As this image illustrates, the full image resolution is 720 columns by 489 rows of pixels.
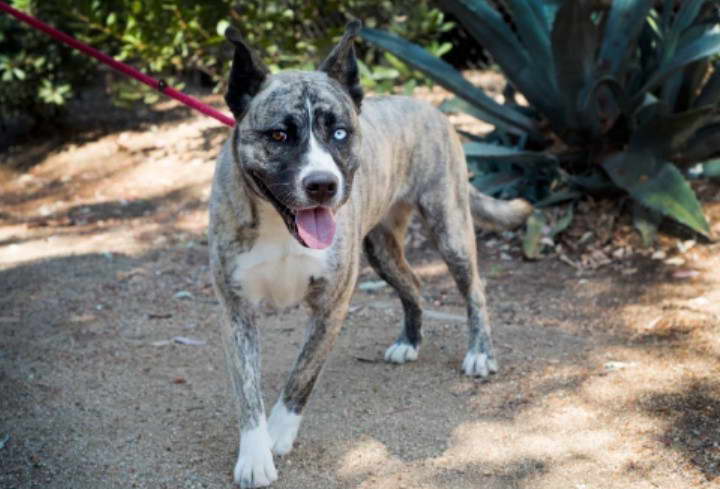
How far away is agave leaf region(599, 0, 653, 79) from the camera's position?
5830 millimetres

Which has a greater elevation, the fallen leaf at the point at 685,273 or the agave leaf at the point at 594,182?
the agave leaf at the point at 594,182

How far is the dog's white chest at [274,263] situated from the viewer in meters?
3.44

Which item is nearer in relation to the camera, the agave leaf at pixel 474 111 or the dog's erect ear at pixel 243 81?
the dog's erect ear at pixel 243 81

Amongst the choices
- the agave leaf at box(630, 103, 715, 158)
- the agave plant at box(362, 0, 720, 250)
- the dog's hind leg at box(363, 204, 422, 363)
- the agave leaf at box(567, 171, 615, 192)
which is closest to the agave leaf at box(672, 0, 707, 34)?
the agave plant at box(362, 0, 720, 250)

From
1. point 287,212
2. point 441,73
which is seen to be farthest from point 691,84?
point 287,212

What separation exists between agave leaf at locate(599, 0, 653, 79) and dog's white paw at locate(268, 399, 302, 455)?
3520mm

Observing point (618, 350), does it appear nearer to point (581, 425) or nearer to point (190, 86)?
point (581, 425)

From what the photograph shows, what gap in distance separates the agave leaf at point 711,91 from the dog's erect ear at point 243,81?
369cm

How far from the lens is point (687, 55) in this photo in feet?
18.0

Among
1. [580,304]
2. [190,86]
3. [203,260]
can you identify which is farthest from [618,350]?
[190,86]

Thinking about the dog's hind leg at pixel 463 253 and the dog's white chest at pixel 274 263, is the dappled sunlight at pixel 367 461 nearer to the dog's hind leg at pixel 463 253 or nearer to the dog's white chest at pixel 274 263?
the dog's white chest at pixel 274 263

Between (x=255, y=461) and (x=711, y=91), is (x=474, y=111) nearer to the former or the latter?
(x=711, y=91)

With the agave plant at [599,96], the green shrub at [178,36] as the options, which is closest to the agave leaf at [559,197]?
the agave plant at [599,96]

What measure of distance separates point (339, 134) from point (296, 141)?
Answer: 186 mm
